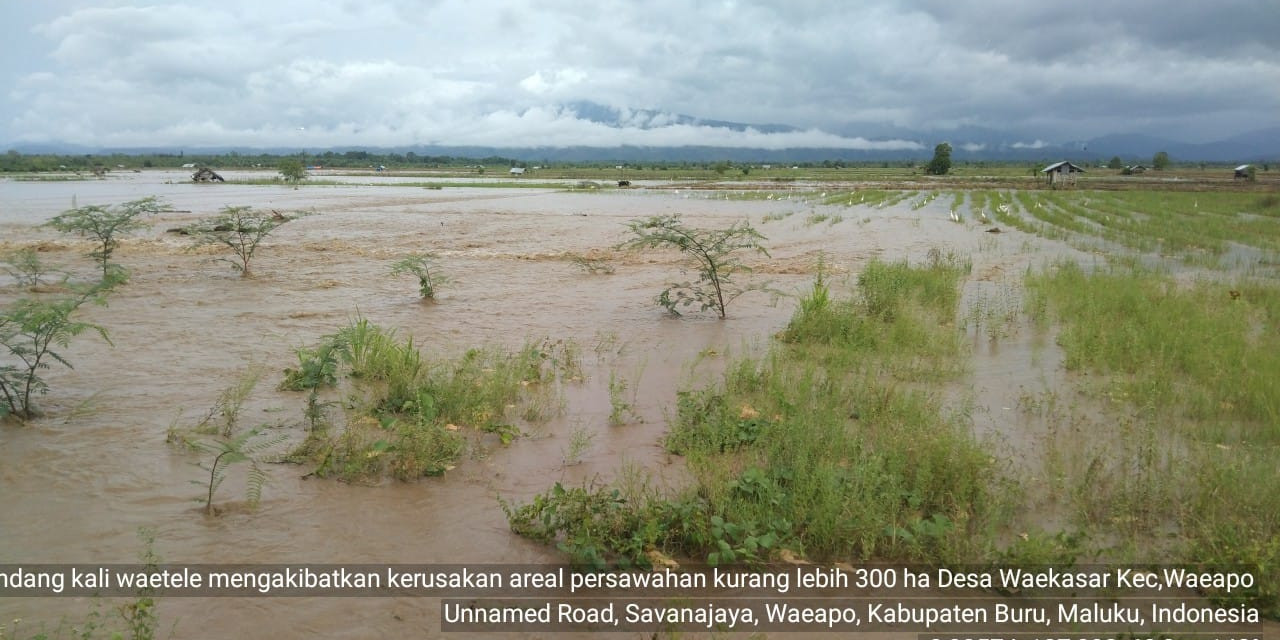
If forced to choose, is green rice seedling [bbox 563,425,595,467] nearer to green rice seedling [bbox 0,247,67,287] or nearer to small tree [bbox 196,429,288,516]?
small tree [bbox 196,429,288,516]

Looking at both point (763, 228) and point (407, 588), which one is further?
point (763, 228)

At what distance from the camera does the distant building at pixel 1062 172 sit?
44.1m

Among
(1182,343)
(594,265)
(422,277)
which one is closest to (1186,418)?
(1182,343)

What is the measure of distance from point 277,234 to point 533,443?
1658 centimetres

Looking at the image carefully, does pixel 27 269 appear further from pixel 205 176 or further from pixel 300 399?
pixel 205 176

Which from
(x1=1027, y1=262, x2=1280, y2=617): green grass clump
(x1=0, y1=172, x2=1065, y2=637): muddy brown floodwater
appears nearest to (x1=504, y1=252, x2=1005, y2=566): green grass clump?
(x1=0, y1=172, x2=1065, y2=637): muddy brown floodwater

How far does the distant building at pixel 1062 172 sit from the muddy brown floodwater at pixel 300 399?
3186 cm

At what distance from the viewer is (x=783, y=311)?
973 cm

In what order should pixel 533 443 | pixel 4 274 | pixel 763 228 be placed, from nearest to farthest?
pixel 533 443, pixel 4 274, pixel 763 228

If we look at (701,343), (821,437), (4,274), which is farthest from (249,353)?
(4,274)

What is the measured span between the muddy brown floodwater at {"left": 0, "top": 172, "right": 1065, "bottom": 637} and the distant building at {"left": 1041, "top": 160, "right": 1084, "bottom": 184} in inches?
1254

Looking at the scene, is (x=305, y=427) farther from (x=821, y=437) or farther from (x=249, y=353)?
(x=821, y=437)

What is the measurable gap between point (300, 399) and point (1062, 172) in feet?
169

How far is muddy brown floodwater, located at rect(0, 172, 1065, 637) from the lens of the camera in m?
3.65
